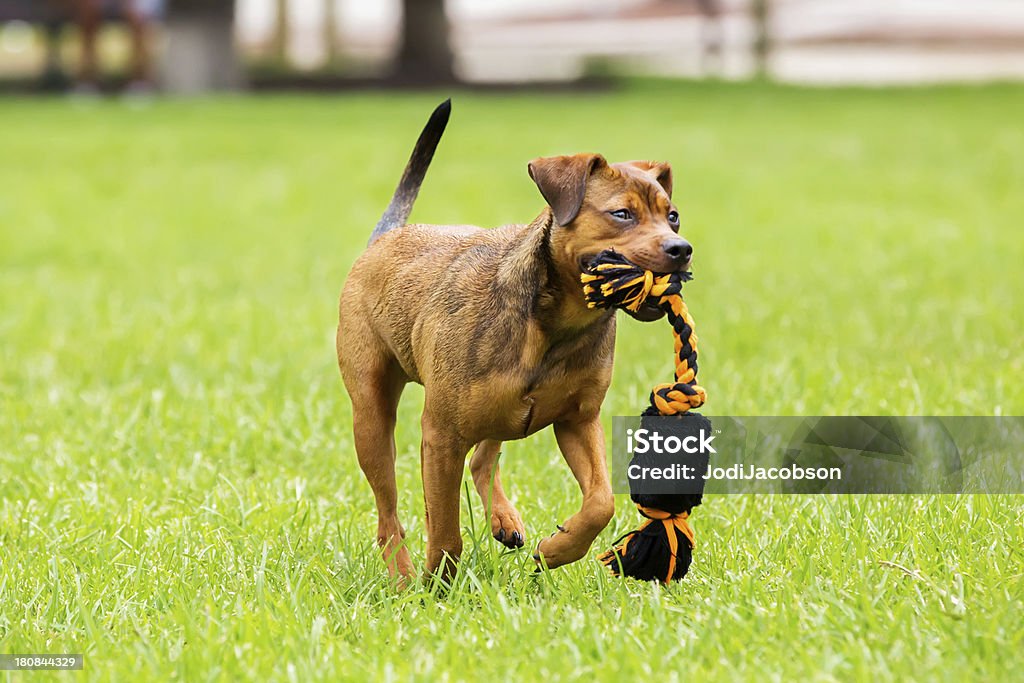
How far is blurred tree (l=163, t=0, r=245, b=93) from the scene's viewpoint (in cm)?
2178

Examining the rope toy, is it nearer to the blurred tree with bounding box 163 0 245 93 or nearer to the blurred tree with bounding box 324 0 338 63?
the blurred tree with bounding box 163 0 245 93

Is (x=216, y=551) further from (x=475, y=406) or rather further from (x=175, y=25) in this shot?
(x=175, y=25)

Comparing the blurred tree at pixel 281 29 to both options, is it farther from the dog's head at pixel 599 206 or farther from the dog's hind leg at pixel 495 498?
the dog's head at pixel 599 206

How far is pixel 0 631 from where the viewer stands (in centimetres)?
350

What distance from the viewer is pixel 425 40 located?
24.4 m

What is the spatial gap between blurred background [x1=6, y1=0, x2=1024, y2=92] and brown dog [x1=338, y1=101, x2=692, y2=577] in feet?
63.2

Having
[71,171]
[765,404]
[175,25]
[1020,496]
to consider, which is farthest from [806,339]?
[175,25]

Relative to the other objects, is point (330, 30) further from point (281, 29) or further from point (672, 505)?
point (672, 505)

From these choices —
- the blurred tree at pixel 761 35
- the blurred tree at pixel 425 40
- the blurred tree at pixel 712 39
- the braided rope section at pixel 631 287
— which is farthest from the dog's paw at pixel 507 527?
the blurred tree at pixel 712 39

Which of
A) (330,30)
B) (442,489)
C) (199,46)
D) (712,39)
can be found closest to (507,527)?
(442,489)

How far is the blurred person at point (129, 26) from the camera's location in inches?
843

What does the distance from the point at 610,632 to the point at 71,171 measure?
1146cm

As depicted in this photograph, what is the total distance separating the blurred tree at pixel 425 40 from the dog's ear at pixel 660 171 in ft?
69.2

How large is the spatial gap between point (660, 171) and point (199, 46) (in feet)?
65.3
